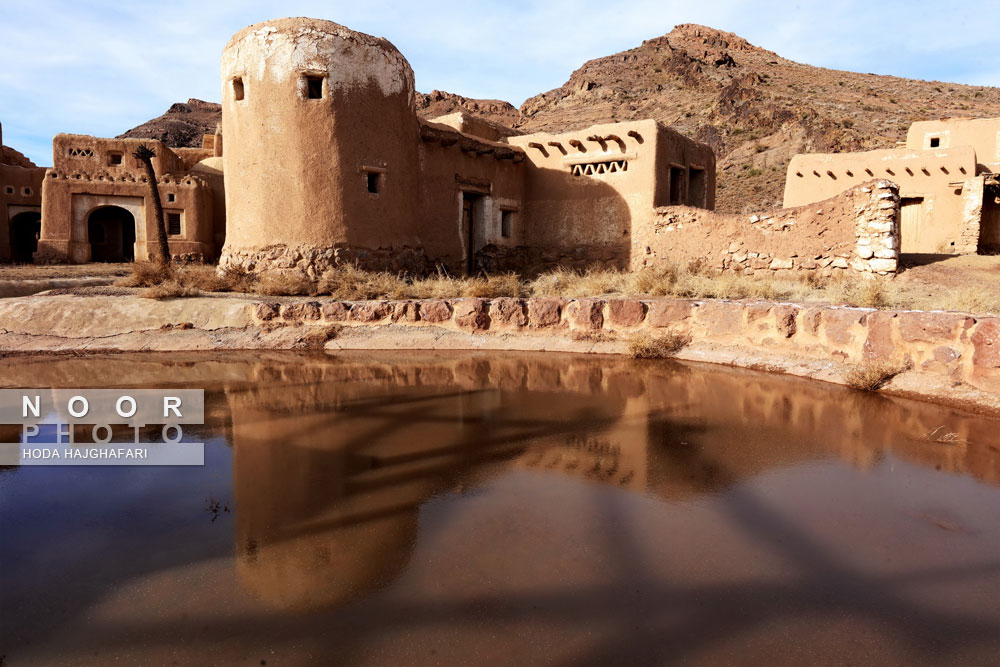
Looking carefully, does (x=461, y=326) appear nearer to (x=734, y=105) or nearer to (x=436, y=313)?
(x=436, y=313)

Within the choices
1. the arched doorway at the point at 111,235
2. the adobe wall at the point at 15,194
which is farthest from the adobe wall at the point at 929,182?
the adobe wall at the point at 15,194

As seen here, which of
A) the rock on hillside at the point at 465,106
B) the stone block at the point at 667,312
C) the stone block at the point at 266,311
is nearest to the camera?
the stone block at the point at 667,312

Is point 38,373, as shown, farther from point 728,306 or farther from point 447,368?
point 728,306

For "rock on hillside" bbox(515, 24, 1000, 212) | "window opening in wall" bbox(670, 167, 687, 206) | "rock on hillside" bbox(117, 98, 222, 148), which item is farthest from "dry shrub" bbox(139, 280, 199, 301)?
"rock on hillside" bbox(117, 98, 222, 148)

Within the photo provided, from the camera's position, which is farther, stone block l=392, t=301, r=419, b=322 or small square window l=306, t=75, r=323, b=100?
small square window l=306, t=75, r=323, b=100

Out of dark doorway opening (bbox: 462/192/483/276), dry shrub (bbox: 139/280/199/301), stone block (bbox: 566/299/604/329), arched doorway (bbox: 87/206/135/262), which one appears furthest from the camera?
arched doorway (bbox: 87/206/135/262)

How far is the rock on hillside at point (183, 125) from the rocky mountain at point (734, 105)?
0.10 metres

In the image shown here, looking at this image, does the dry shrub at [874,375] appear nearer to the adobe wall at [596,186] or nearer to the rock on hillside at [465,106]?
the adobe wall at [596,186]

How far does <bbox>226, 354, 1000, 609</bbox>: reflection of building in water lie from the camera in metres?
2.75

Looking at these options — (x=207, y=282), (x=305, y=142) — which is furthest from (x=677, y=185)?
(x=207, y=282)

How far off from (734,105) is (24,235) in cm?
3581

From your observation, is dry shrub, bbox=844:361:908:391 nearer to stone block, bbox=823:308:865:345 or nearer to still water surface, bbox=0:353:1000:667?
stone block, bbox=823:308:865:345

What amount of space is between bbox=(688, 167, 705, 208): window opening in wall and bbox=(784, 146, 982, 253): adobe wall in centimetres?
432

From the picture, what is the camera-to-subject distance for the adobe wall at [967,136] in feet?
60.0
